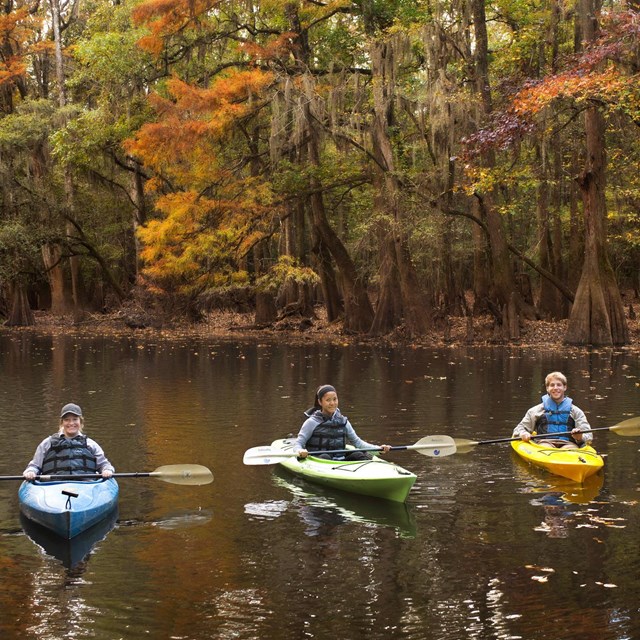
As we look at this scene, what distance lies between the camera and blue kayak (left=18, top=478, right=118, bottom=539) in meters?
8.39

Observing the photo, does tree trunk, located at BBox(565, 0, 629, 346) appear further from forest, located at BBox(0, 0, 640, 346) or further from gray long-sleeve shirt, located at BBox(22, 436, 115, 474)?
gray long-sleeve shirt, located at BBox(22, 436, 115, 474)

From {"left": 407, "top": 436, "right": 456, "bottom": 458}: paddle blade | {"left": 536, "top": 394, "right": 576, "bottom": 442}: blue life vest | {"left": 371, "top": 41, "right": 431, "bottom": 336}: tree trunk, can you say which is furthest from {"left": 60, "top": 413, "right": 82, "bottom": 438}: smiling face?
{"left": 371, "top": 41, "right": 431, "bottom": 336}: tree trunk

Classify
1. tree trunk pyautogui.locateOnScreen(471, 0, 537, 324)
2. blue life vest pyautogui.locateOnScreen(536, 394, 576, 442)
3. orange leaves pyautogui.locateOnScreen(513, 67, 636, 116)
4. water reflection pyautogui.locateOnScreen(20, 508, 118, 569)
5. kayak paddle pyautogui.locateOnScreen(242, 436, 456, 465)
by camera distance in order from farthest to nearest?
tree trunk pyautogui.locateOnScreen(471, 0, 537, 324) → orange leaves pyautogui.locateOnScreen(513, 67, 636, 116) → blue life vest pyautogui.locateOnScreen(536, 394, 576, 442) → kayak paddle pyautogui.locateOnScreen(242, 436, 456, 465) → water reflection pyautogui.locateOnScreen(20, 508, 118, 569)

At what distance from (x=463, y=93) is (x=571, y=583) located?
69.4ft

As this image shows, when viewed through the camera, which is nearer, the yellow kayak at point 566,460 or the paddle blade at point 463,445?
the yellow kayak at point 566,460

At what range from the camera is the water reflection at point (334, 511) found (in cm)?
882

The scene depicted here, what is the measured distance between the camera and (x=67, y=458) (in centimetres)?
939

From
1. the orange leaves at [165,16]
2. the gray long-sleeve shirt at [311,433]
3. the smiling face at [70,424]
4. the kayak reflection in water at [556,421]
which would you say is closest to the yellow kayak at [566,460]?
the kayak reflection in water at [556,421]

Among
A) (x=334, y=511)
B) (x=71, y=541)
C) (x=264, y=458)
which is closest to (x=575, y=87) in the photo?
(x=264, y=458)

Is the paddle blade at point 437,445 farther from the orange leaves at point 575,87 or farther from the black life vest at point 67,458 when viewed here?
the orange leaves at point 575,87

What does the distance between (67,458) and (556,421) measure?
18.6 ft

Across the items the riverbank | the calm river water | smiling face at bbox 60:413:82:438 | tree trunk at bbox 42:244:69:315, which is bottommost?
the calm river water

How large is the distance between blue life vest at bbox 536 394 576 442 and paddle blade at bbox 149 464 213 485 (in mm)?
4265

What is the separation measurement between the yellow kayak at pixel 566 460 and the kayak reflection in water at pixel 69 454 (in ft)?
15.6
